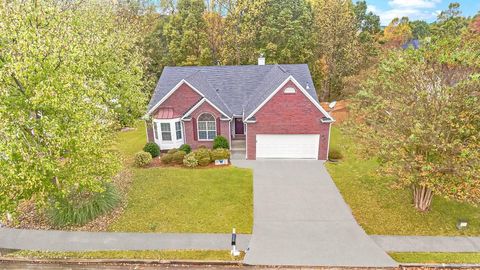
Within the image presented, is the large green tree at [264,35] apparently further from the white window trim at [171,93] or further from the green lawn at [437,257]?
the green lawn at [437,257]

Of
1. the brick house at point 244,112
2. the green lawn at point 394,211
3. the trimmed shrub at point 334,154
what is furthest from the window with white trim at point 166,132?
the green lawn at point 394,211

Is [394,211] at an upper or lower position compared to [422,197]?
lower

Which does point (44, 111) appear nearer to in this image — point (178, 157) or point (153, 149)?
point (178, 157)

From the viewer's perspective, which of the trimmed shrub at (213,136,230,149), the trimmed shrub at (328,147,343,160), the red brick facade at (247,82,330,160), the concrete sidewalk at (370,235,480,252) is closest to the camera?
the concrete sidewalk at (370,235,480,252)

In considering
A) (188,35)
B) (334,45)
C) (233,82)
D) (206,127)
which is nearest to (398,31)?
(334,45)

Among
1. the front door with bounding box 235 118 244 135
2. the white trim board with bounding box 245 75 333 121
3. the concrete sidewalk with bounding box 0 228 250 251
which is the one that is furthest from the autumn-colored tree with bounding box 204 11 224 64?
the concrete sidewalk with bounding box 0 228 250 251

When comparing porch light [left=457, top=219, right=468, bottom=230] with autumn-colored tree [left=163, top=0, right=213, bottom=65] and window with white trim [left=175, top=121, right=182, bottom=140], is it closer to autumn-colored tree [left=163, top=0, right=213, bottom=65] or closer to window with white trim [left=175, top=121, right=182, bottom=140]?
window with white trim [left=175, top=121, right=182, bottom=140]

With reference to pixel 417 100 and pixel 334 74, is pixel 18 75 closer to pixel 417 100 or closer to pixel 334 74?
pixel 417 100
